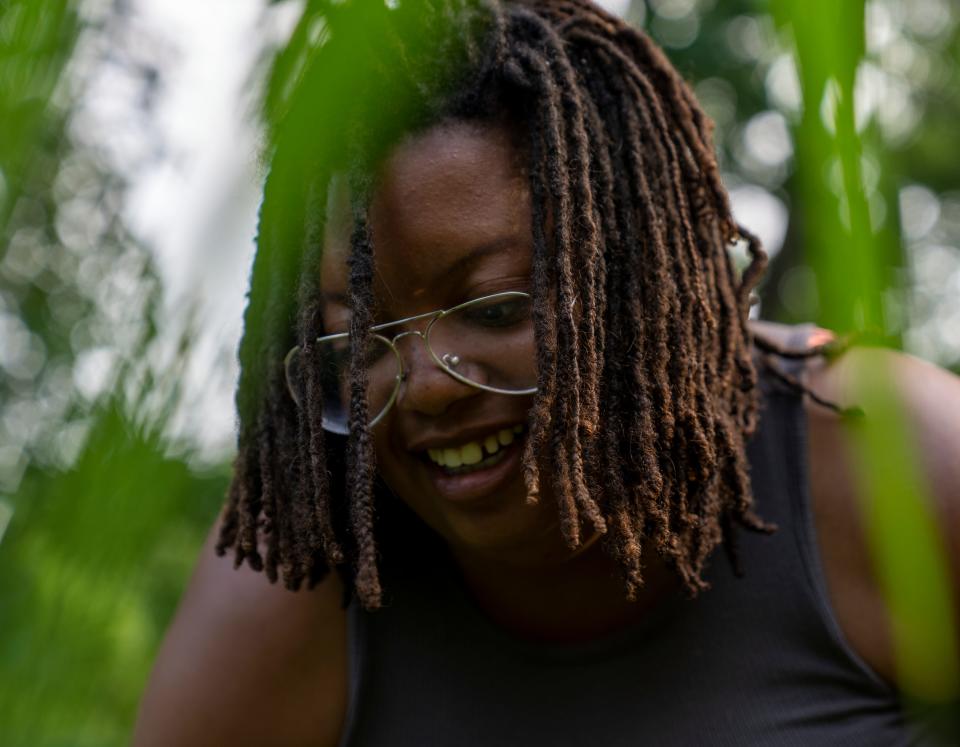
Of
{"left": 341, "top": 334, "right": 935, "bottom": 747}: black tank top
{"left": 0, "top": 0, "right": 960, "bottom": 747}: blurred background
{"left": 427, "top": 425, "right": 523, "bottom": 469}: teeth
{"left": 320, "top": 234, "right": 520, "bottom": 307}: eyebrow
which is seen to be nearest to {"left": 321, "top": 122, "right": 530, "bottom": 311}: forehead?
{"left": 320, "top": 234, "right": 520, "bottom": 307}: eyebrow

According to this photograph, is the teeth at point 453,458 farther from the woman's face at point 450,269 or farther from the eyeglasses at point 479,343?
the eyeglasses at point 479,343

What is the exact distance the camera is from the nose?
4.66 ft

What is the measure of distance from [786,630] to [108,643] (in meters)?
1.45

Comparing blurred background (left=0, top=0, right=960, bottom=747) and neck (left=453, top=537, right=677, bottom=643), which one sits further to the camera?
neck (left=453, top=537, right=677, bottom=643)

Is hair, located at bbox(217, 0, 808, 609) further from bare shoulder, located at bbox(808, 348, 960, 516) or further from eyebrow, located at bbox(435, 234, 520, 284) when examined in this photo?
bare shoulder, located at bbox(808, 348, 960, 516)

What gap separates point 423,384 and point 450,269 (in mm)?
168

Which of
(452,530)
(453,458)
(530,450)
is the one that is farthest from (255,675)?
(530,450)

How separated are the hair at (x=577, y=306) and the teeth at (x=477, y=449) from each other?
81 mm

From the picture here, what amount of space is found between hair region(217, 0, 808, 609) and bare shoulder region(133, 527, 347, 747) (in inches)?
8.8

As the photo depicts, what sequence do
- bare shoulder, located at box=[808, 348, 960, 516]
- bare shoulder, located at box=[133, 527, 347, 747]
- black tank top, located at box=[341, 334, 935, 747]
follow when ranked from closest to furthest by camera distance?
bare shoulder, located at box=[808, 348, 960, 516] → black tank top, located at box=[341, 334, 935, 747] → bare shoulder, located at box=[133, 527, 347, 747]

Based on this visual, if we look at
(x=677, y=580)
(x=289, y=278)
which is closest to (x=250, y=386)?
(x=289, y=278)

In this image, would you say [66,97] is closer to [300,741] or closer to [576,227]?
[576,227]

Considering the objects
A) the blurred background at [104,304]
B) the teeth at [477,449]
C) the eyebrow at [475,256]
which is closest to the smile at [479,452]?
the teeth at [477,449]

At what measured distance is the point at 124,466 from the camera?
1.37 feet
